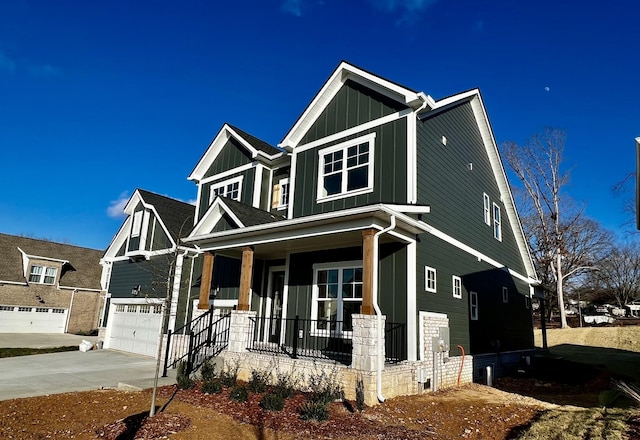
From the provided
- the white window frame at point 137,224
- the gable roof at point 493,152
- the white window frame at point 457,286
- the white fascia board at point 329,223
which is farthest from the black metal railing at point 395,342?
the white window frame at point 137,224

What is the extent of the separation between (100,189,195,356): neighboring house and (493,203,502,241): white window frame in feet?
36.5

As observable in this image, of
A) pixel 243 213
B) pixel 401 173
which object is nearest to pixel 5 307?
pixel 243 213

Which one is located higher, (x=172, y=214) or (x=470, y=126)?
(x=470, y=126)

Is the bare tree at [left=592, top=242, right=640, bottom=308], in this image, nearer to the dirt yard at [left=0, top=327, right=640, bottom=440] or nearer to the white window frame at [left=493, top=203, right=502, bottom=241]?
the white window frame at [left=493, top=203, right=502, bottom=241]

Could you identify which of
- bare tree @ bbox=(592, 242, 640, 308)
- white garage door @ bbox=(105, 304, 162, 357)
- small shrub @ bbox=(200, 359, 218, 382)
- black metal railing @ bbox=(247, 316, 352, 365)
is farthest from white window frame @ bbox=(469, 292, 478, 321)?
bare tree @ bbox=(592, 242, 640, 308)

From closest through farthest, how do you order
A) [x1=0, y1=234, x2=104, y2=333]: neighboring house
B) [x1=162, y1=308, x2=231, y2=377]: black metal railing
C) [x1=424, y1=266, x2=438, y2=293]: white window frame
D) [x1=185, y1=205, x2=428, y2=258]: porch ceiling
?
[x1=185, y1=205, x2=428, y2=258]: porch ceiling, [x1=424, y1=266, x2=438, y2=293]: white window frame, [x1=162, y1=308, x2=231, y2=377]: black metal railing, [x1=0, y1=234, x2=104, y2=333]: neighboring house

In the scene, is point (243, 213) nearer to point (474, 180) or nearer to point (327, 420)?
point (327, 420)

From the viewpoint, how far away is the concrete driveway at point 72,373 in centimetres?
917

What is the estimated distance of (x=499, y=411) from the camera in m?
7.63

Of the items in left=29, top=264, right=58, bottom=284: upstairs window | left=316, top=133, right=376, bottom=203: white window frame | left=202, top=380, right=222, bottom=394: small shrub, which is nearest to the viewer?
left=202, top=380, right=222, bottom=394: small shrub

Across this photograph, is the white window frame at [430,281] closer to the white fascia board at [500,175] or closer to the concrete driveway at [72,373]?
the concrete driveway at [72,373]

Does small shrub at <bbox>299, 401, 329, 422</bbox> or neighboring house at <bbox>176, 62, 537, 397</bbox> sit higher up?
neighboring house at <bbox>176, 62, 537, 397</bbox>

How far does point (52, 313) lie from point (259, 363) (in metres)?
26.4

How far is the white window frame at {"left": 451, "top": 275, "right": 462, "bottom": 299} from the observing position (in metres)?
11.6
